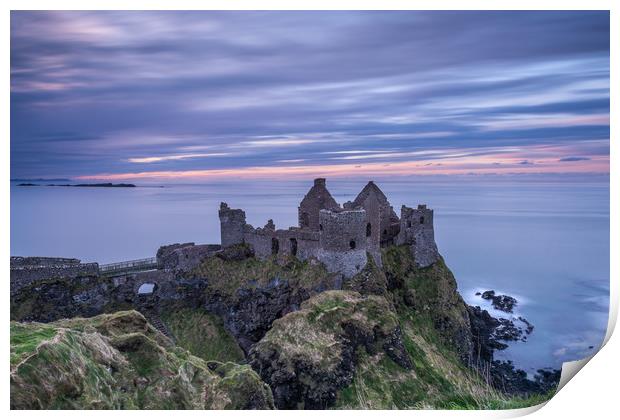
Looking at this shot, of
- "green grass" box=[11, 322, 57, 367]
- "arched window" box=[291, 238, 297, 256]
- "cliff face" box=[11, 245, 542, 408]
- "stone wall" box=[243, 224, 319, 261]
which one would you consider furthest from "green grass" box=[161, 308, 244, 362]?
"green grass" box=[11, 322, 57, 367]

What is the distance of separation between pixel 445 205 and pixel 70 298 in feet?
64.0

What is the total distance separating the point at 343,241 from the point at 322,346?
6845 mm

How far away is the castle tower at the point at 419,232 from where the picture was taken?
94.2 feet

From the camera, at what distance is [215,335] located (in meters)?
25.7

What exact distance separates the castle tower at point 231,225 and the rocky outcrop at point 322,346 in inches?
404

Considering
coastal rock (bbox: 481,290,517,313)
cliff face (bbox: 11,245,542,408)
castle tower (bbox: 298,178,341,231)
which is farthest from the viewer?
coastal rock (bbox: 481,290,517,313)

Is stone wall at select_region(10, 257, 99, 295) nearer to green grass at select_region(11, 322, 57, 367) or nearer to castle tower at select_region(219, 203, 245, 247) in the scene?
castle tower at select_region(219, 203, 245, 247)

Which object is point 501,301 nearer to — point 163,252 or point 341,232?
point 341,232

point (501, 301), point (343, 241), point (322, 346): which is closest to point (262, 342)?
point (322, 346)

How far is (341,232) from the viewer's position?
2288 cm

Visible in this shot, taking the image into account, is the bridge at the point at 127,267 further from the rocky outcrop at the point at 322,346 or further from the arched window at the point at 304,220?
the rocky outcrop at the point at 322,346

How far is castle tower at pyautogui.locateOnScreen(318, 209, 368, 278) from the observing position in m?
22.9

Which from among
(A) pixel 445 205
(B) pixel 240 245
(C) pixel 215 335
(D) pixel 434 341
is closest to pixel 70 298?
(C) pixel 215 335

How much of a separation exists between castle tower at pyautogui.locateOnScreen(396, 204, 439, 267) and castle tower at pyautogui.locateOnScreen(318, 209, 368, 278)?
6257 millimetres
